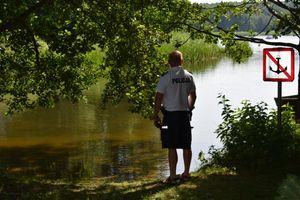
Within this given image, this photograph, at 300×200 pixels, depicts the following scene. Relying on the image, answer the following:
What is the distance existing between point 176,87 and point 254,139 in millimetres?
2144

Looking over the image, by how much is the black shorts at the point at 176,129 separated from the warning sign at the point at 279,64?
1902 millimetres

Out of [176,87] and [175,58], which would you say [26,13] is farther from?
[176,87]

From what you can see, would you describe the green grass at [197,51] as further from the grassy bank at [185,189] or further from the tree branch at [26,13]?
the grassy bank at [185,189]

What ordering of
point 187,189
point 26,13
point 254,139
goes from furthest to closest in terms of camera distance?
point 254,139
point 26,13
point 187,189

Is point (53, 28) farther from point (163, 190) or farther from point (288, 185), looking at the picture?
point (288, 185)

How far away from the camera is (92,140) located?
1553 centimetres

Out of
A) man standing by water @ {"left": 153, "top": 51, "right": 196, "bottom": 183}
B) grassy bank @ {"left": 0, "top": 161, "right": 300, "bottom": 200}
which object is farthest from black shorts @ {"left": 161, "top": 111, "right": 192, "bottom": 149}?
grassy bank @ {"left": 0, "top": 161, "right": 300, "bottom": 200}

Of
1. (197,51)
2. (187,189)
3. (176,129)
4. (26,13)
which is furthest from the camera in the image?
(197,51)

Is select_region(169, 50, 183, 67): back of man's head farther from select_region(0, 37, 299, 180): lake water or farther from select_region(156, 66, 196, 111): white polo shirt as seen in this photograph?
select_region(0, 37, 299, 180): lake water

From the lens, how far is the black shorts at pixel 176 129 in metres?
6.42

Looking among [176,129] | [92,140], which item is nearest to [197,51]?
[92,140]

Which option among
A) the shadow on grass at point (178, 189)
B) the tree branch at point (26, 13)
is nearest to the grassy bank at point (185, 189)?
the shadow on grass at point (178, 189)

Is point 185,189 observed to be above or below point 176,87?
below

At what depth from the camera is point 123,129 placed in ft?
56.5
